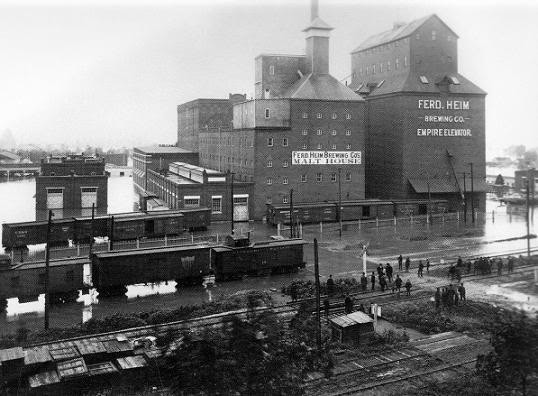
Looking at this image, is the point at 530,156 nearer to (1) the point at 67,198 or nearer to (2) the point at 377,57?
(1) the point at 67,198

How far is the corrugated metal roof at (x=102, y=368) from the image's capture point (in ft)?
55.1

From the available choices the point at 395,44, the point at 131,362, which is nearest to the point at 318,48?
the point at 395,44

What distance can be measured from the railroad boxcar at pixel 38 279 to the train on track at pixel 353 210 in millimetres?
26402

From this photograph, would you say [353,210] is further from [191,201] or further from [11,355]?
[11,355]

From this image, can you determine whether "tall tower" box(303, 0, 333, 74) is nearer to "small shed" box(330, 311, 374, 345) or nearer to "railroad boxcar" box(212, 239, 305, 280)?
"railroad boxcar" box(212, 239, 305, 280)

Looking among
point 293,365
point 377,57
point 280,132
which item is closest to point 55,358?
point 293,365

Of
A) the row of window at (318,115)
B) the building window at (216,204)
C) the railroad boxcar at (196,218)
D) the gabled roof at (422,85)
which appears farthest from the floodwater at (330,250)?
the gabled roof at (422,85)

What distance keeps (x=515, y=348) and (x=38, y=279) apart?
862 inches

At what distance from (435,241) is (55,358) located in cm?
3372

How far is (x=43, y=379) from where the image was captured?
16156 mm

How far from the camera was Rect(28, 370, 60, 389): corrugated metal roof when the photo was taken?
1584cm

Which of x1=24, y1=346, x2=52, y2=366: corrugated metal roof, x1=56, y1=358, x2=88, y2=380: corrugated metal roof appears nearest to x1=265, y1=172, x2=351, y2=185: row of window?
x1=24, y1=346, x2=52, y2=366: corrugated metal roof

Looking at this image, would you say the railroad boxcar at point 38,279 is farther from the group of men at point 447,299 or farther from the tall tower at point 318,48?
the tall tower at point 318,48

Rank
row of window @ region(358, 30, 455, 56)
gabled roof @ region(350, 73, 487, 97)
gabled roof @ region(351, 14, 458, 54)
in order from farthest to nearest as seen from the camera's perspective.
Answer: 1. row of window @ region(358, 30, 455, 56)
2. gabled roof @ region(351, 14, 458, 54)
3. gabled roof @ region(350, 73, 487, 97)
